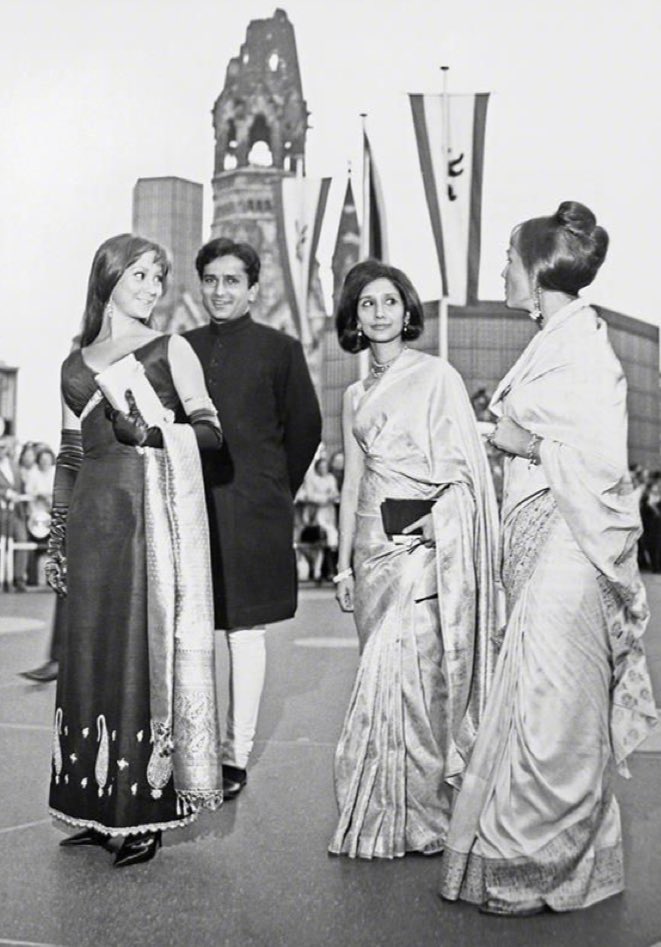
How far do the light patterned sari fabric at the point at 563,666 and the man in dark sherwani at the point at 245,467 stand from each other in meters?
1.53

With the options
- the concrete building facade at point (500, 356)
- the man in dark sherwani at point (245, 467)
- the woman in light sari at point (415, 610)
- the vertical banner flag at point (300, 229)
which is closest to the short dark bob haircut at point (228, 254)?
the man in dark sherwani at point (245, 467)

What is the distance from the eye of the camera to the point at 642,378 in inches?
2645

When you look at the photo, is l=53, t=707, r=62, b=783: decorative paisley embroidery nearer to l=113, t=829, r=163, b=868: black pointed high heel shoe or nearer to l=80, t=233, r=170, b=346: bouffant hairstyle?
l=113, t=829, r=163, b=868: black pointed high heel shoe

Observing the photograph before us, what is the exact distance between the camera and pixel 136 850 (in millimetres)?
3562

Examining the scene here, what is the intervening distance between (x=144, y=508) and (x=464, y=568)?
957 mm

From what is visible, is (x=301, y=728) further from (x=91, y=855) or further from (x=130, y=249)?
(x=130, y=249)

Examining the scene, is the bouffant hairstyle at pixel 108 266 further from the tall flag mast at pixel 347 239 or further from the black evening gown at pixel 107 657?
the tall flag mast at pixel 347 239

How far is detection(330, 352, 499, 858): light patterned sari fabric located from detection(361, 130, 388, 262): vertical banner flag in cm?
1355

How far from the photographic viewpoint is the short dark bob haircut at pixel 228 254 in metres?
4.71

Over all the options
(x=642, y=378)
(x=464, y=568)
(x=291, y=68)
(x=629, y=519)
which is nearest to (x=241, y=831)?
(x=464, y=568)

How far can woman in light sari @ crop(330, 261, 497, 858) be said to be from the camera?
3.73m

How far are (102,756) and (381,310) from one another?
5.15ft

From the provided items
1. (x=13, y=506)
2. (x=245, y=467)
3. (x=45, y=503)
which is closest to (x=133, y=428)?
(x=245, y=467)

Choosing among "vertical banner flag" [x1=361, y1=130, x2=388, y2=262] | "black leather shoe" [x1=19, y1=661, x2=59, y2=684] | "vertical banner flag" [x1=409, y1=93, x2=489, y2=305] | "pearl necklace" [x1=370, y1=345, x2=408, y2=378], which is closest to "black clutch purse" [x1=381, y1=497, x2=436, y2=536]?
"pearl necklace" [x1=370, y1=345, x2=408, y2=378]
